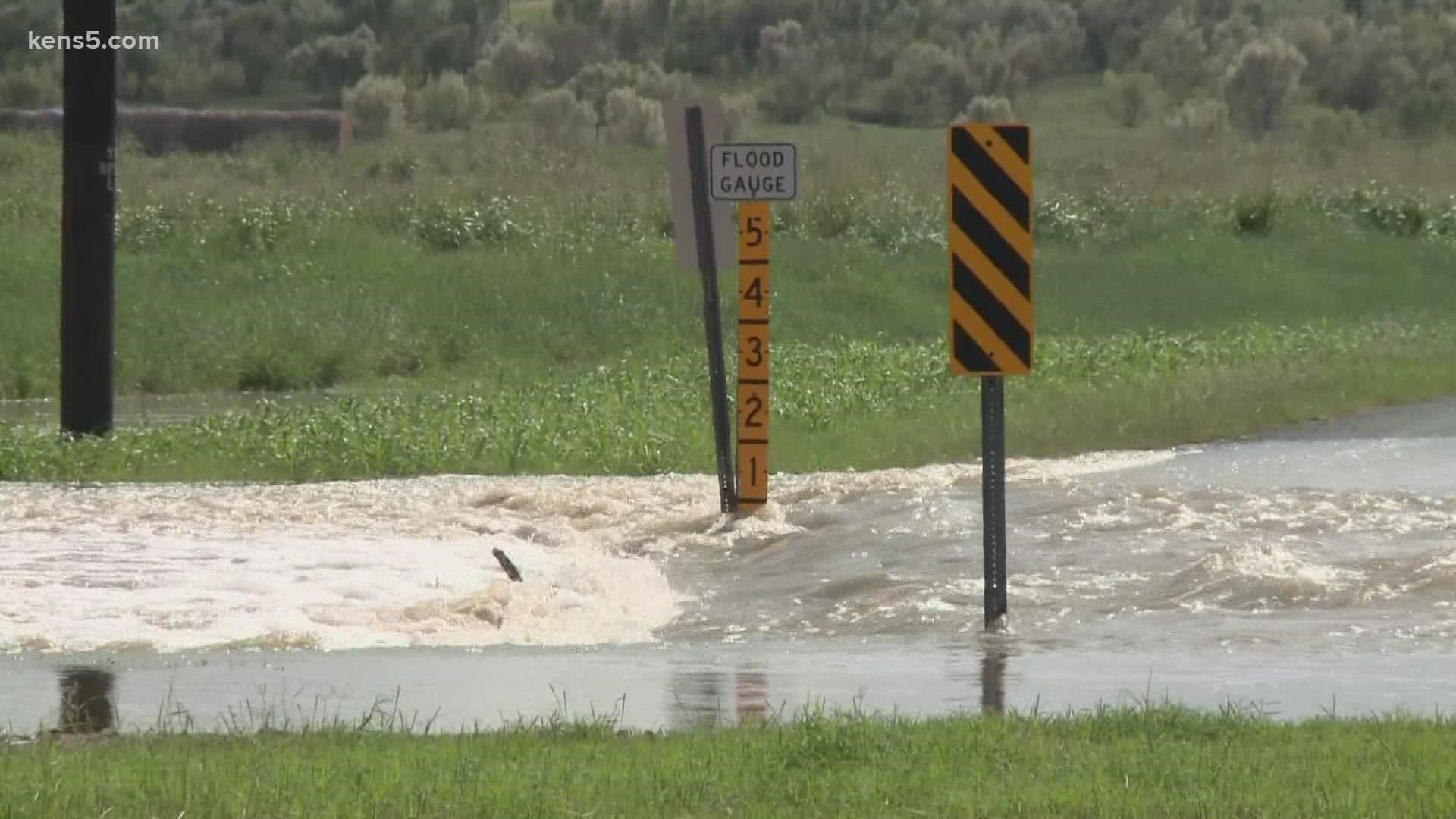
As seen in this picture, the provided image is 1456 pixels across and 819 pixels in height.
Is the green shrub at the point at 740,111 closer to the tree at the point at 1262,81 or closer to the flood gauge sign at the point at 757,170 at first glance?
the tree at the point at 1262,81

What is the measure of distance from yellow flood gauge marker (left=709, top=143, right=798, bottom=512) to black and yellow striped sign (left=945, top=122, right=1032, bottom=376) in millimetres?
3568

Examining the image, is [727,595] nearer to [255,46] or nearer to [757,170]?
[757,170]

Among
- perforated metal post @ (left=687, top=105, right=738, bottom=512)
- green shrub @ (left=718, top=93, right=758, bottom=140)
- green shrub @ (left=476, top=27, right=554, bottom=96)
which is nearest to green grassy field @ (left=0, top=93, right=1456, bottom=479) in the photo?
perforated metal post @ (left=687, top=105, right=738, bottom=512)

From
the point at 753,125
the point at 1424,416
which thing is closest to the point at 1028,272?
the point at 1424,416

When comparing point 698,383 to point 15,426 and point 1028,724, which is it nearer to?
point 15,426

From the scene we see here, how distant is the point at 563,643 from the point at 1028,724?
12.3 feet

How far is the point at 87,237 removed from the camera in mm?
20328

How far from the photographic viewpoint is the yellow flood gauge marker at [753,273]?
1570cm

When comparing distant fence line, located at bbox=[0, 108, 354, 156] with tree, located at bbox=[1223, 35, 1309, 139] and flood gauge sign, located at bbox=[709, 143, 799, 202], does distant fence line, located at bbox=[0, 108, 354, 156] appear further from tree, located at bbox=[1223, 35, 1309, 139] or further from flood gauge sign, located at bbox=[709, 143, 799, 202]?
flood gauge sign, located at bbox=[709, 143, 799, 202]

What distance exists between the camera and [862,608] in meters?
13.2

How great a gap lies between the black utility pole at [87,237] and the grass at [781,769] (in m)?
11.9

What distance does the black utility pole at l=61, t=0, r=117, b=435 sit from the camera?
2016 cm

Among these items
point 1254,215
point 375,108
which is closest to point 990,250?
point 1254,215

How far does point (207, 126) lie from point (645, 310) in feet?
103
